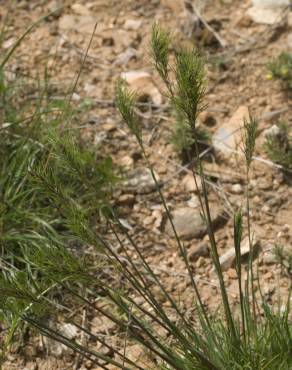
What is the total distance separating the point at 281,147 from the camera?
304cm

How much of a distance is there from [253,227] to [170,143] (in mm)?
642

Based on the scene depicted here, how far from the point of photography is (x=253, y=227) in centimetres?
282

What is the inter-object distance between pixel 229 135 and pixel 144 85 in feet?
2.13

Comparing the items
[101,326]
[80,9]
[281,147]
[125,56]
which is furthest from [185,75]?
[80,9]

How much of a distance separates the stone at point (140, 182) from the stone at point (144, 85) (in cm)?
50

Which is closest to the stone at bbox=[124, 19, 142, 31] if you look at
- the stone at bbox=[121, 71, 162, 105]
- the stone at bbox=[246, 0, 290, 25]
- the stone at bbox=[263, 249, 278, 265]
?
the stone at bbox=[121, 71, 162, 105]

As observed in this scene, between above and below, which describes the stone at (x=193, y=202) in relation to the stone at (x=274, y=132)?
below

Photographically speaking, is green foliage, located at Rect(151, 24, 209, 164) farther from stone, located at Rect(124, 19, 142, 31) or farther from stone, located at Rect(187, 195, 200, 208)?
stone, located at Rect(124, 19, 142, 31)

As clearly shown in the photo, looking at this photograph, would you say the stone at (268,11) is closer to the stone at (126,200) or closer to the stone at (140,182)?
the stone at (140,182)

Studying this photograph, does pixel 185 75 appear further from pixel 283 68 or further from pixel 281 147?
pixel 283 68

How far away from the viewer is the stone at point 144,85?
3479mm

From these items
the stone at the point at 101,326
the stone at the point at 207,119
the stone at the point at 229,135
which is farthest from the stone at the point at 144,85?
the stone at the point at 101,326

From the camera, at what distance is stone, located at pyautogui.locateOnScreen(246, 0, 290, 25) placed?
380 cm

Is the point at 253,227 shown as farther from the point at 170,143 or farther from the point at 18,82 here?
the point at 18,82
